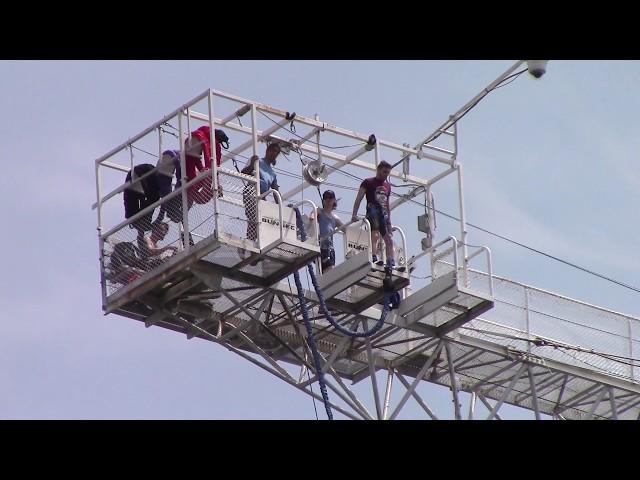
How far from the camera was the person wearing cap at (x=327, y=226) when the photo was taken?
3325cm

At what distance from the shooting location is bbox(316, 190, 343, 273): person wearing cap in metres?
33.2

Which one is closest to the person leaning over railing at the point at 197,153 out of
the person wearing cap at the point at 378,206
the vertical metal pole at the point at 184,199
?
the vertical metal pole at the point at 184,199

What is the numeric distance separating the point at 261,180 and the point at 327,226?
1.76 meters

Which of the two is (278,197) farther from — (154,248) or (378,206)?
(378,206)

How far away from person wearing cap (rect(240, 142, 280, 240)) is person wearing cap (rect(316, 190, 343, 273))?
1.22 meters

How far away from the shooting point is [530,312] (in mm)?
36750

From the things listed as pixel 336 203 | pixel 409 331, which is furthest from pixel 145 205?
pixel 409 331

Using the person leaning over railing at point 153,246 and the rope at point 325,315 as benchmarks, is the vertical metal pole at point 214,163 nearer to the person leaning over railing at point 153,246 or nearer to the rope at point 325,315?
the person leaning over railing at point 153,246

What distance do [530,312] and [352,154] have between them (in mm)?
4573

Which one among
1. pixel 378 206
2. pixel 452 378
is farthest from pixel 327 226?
pixel 452 378

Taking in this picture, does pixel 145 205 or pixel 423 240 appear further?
pixel 423 240
